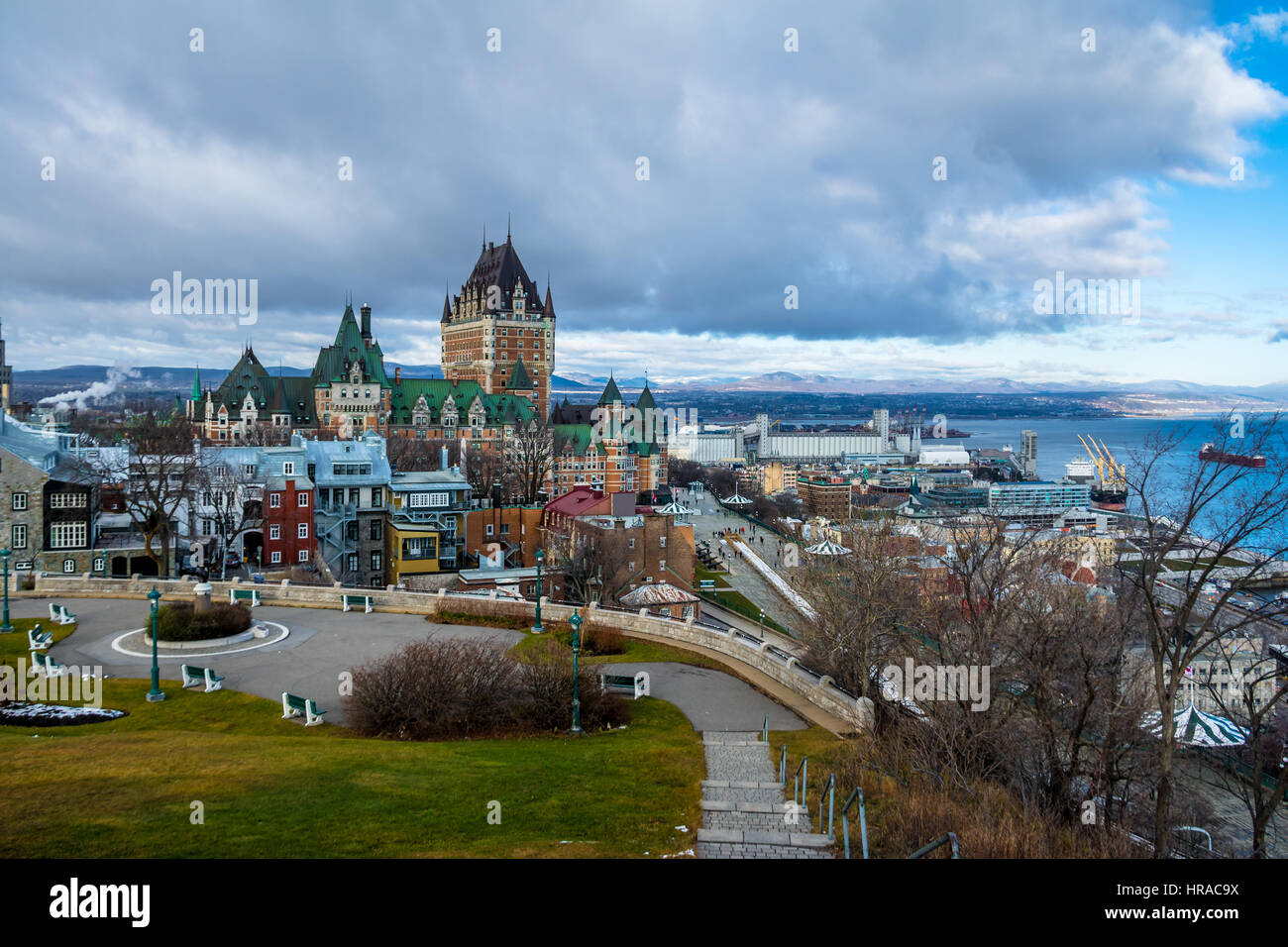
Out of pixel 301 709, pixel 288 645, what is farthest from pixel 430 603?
pixel 301 709

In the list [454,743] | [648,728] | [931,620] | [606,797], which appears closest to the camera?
[606,797]

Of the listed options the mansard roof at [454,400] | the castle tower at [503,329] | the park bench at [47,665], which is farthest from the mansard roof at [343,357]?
the park bench at [47,665]

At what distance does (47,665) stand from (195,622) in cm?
376

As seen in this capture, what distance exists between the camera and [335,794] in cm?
1093

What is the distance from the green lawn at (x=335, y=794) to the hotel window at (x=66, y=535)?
2200 cm

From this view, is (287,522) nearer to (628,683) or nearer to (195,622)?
(195,622)

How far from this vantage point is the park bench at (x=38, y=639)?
65.2 feet

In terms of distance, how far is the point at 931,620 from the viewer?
2030 cm

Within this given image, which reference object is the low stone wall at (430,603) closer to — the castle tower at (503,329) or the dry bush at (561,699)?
the dry bush at (561,699)

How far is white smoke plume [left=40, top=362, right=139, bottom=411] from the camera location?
11106 cm
